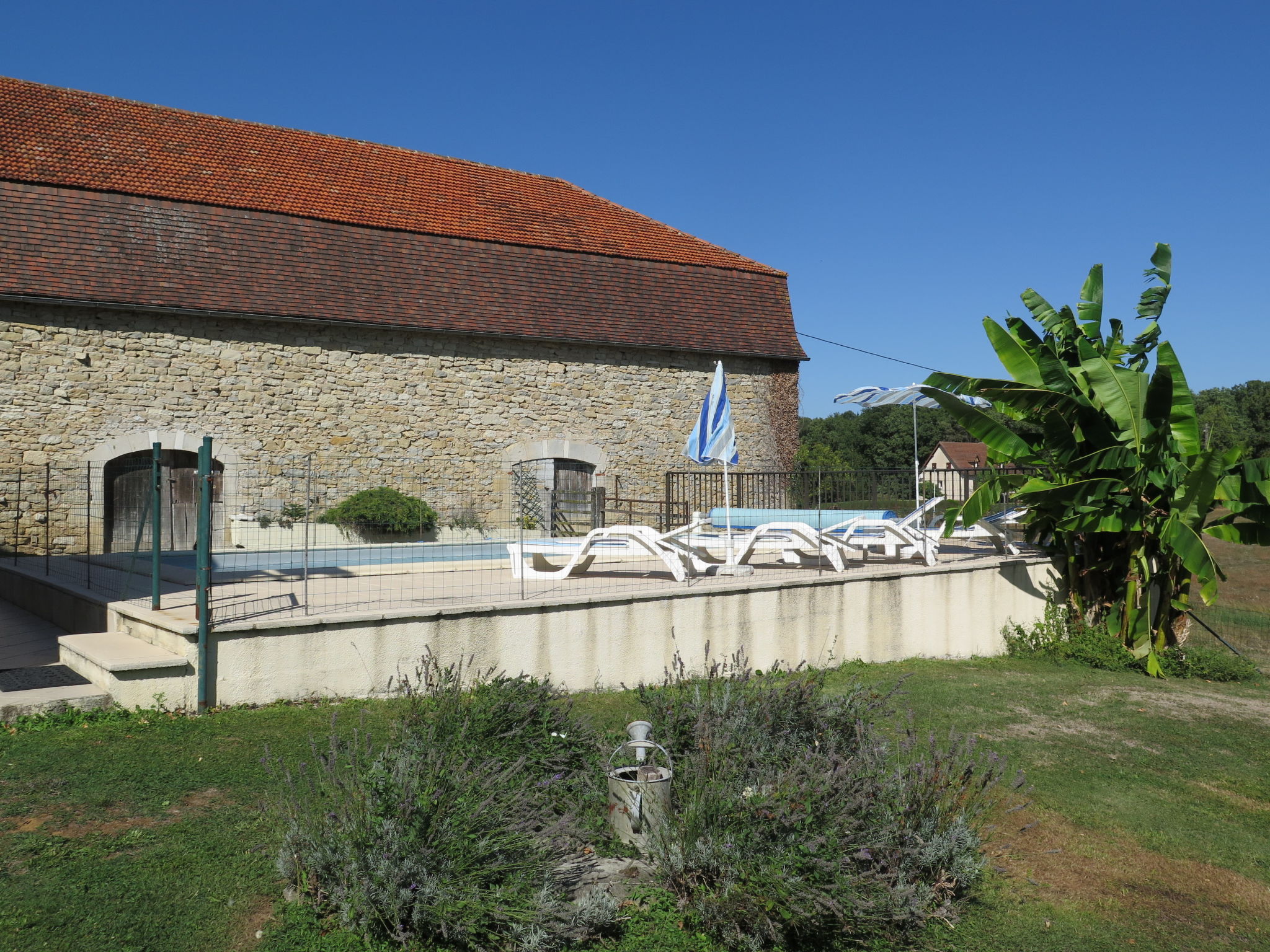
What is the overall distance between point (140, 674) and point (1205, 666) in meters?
10.2

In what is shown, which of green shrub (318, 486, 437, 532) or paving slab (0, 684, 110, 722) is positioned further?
green shrub (318, 486, 437, 532)

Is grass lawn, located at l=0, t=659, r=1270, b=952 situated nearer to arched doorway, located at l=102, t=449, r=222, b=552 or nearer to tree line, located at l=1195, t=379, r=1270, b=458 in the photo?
arched doorway, located at l=102, t=449, r=222, b=552

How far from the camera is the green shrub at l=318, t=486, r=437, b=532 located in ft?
48.1

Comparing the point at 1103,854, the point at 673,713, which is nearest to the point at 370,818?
the point at 673,713

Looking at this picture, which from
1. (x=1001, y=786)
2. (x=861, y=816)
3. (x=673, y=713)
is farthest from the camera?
(x=1001, y=786)

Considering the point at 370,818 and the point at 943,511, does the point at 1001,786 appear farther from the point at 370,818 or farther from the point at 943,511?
the point at 943,511

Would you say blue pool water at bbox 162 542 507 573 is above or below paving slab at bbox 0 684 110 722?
above

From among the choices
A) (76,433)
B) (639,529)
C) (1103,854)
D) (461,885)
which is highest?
(76,433)

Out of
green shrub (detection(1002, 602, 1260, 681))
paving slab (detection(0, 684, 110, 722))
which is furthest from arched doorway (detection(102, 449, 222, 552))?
green shrub (detection(1002, 602, 1260, 681))

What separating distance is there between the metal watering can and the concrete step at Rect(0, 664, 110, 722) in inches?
144

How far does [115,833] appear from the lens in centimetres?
451

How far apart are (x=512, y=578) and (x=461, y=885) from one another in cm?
604

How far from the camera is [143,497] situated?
1333 cm

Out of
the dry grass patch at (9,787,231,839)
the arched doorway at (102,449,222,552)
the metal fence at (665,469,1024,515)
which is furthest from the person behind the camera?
the arched doorway at (102,449,222,552)
